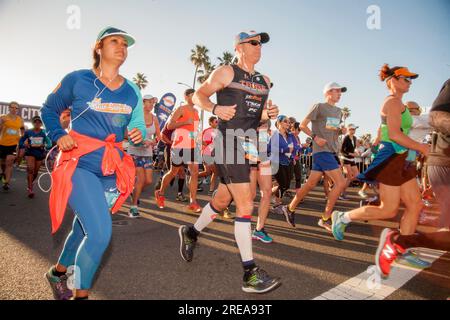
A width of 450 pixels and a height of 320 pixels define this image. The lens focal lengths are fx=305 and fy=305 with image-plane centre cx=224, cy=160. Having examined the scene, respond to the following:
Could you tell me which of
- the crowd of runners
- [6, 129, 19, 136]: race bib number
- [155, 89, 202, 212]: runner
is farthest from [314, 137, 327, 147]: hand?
[6, 129, 19, 136]: race bib number

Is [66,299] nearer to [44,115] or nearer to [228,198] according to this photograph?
[44,115]

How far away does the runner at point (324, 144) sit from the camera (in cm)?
531

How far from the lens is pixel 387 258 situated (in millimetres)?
2918

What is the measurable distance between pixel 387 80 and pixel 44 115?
3.74 meters

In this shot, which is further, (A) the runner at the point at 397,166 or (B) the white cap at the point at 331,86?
(B) the white cap at the point at 331,86

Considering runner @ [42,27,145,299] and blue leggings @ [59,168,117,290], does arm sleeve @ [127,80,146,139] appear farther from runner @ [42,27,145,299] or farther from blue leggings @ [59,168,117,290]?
blue leggings @ [59,168,117,290]

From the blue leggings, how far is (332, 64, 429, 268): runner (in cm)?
296

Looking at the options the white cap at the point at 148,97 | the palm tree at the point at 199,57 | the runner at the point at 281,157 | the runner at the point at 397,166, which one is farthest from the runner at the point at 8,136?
the palm tree at the point at 199,57

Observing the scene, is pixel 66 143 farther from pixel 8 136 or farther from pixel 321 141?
pixel 8 136

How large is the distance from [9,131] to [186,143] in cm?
576

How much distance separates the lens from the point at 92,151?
2346 millimetres

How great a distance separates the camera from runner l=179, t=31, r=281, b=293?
9.71 feet

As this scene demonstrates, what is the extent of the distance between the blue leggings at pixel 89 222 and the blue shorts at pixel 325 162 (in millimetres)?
4032

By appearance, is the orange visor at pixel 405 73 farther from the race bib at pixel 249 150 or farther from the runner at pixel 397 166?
the race bib at pixel 249 150
